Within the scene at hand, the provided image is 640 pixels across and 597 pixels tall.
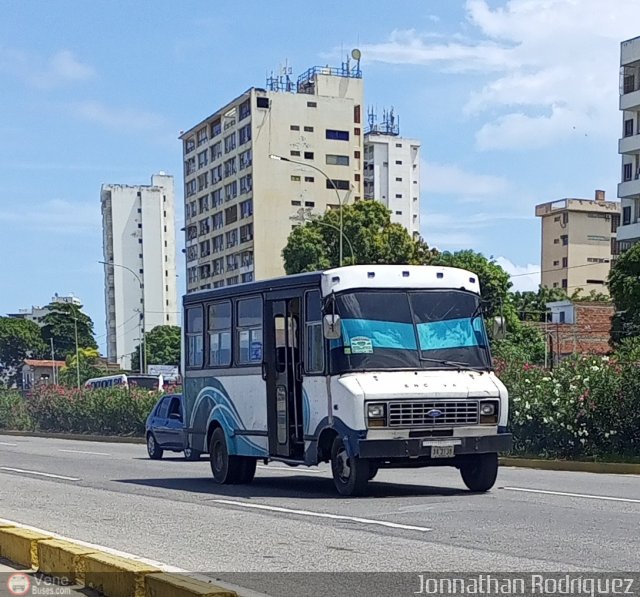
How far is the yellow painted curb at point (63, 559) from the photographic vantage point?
27.4ft

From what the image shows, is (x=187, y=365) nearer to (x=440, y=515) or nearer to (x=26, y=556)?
(x=440, y=515)

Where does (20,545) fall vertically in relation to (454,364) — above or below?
below

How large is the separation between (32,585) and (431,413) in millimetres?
6258

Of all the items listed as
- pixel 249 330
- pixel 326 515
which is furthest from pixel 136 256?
pixel 326 515

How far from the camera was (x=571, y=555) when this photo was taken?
8992 millimetres

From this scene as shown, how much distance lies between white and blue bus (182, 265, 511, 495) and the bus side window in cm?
2

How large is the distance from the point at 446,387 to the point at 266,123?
279 ft

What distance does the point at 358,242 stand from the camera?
61.5 meters

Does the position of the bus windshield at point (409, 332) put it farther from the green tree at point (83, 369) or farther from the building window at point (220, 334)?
the green tree at point (83, 369)

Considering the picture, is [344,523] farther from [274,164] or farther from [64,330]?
[64,330]

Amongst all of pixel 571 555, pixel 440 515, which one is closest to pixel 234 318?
pixel 440 515

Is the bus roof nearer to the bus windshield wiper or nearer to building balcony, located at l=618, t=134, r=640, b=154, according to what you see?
the bus windshield wiper

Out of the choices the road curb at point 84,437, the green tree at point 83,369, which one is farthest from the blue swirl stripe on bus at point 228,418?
the green tree at point 83,369

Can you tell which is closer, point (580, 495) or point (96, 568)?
point (96, 568)
